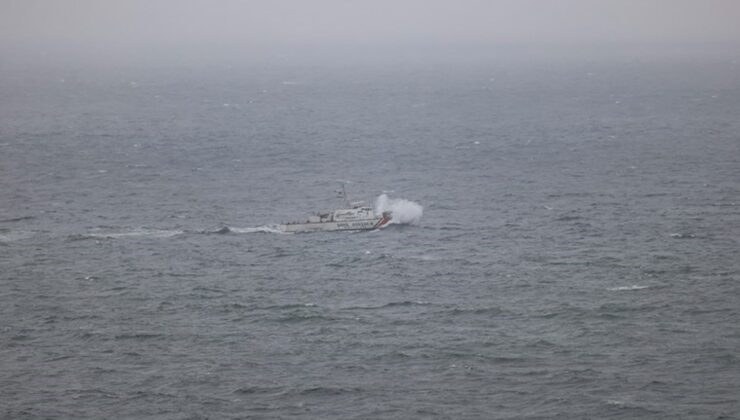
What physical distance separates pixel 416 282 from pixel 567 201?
4943 cm

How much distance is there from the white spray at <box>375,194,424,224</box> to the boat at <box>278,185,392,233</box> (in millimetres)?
3211

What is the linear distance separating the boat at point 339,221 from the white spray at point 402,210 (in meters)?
3.21

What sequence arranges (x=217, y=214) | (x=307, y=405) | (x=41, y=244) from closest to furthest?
(x=307, y=405), (x=41, y=244), (x=217, y=214)

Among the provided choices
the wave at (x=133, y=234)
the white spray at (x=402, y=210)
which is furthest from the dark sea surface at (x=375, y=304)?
the white spray at (x=402, y=210)

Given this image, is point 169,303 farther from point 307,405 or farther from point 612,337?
point 612,337

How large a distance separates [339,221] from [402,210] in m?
9.80

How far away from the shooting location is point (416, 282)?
5354 inches

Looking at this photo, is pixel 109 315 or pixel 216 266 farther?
pixel 216 266

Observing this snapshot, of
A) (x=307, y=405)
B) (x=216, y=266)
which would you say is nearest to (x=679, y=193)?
(x=216, y=266)

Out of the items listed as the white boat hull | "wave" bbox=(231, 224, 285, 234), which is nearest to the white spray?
the white boat hull

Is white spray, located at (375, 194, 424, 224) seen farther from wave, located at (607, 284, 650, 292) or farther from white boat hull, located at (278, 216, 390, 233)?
wave, located at (607, 284, 650, 292)

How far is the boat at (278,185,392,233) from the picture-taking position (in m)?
161

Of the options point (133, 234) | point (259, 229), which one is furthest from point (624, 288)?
point (133, 234)

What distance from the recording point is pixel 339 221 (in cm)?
16188
